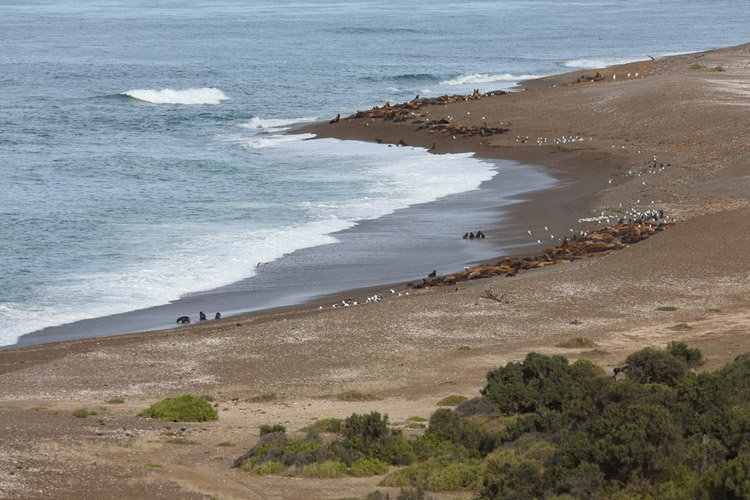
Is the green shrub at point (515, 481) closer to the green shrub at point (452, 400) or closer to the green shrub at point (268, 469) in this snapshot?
the green shrub at point (268, 469)

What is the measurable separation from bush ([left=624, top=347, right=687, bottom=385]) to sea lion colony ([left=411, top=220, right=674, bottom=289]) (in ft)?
27.2

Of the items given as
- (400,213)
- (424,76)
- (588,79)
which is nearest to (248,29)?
(424,76)

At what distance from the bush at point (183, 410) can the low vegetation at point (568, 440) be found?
71.4 inches

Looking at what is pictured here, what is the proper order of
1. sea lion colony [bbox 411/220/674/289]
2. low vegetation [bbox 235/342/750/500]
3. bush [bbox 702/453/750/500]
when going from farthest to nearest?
1. sea lion colony [bbox 411/220/674/289]
2. low vegetation [bbox 235/342/750/500]
3. bush [bbox 702/453/750/500]

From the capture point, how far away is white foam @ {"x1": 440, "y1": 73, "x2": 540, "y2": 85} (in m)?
64.0

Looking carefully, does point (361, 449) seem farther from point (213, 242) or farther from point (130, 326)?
point (213, 242)

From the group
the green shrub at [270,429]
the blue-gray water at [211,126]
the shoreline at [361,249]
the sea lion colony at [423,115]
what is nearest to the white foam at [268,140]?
the blue-gray water at [211,126]

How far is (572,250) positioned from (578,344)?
24.5 ft

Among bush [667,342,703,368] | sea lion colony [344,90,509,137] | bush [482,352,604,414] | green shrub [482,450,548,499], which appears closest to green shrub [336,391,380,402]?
bush [482,352,604,414]

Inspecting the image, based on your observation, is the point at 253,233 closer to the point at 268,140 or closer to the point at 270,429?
the point at 270,429

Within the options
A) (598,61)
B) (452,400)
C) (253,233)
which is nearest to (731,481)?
(452,400)

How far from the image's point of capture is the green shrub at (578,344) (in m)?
17.7

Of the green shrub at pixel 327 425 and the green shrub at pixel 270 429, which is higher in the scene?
the green shrub at pixel 270 429

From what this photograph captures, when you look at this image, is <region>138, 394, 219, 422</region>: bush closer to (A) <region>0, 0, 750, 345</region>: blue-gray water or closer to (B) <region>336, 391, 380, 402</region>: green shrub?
(B) <region>336, 391, 380, 402</region>: green shrub
